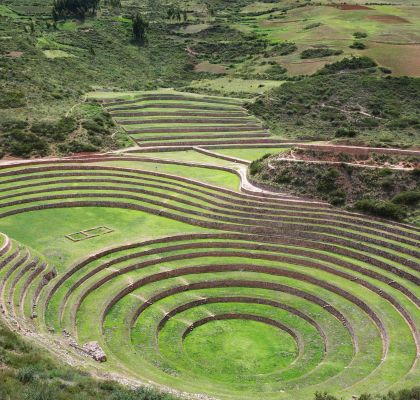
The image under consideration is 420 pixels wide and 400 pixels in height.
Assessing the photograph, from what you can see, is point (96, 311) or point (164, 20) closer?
point (96, 311)

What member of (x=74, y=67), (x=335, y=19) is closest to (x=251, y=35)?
(x=335, y=19)

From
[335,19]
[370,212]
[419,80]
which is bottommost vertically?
[370,212]

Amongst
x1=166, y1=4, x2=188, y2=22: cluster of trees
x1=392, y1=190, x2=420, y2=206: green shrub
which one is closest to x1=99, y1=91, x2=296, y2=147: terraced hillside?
x1=392, y1=190, x2=420, y2=206: green shrub

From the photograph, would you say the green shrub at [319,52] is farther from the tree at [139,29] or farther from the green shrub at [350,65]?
the tree at [139,29]

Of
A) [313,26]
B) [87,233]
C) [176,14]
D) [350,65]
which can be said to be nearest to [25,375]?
[87,233]

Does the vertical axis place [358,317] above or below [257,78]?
below

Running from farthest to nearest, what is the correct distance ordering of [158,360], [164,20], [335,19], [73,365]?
[164,20] → [335,19] → [158,360] → [73,365]

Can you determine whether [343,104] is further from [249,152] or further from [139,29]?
[139,29]

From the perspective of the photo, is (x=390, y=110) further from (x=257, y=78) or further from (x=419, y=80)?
(x=257, y=78)
